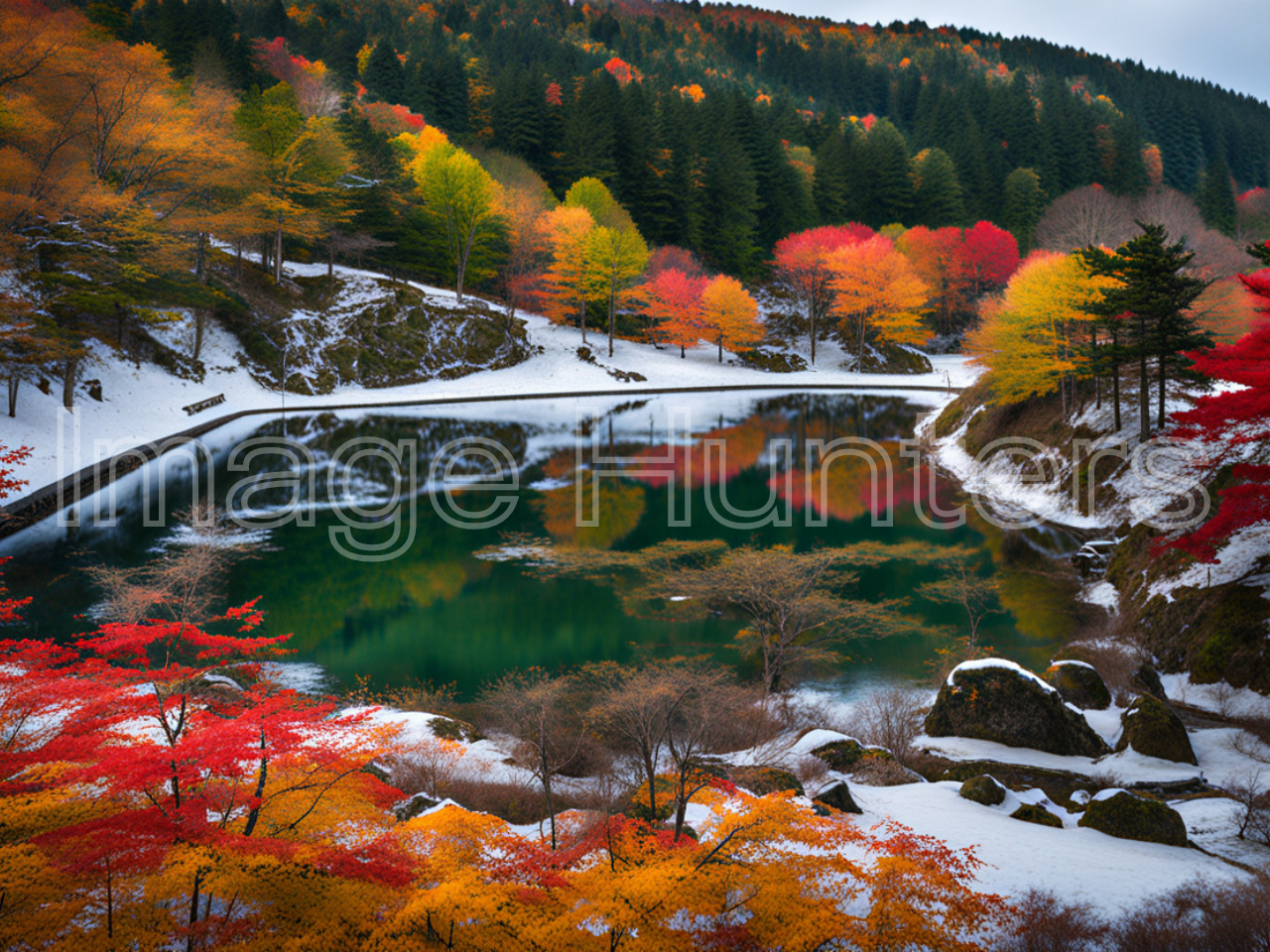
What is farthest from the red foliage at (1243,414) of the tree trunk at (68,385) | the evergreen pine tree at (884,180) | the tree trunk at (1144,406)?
the evergreen pine tree at (884,180)

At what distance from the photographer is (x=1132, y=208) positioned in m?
61.4

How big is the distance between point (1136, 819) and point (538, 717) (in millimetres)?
7546

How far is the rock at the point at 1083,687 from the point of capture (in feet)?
40.8

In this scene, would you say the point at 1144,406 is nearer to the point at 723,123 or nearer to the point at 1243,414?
the point at 1243,414

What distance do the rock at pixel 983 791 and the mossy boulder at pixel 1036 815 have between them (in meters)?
0.28

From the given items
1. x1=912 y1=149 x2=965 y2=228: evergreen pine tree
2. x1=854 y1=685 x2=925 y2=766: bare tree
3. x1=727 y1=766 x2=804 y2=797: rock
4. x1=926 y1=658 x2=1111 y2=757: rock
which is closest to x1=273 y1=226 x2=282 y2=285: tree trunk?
x1=854 y1=685 x2=925 y2=766: bare tree

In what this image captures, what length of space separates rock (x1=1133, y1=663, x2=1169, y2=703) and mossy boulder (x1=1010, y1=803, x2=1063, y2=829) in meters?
6.10

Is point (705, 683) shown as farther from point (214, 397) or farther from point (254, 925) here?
point (214, 397)

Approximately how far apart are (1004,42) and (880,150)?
305 feet

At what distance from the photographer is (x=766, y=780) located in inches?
339

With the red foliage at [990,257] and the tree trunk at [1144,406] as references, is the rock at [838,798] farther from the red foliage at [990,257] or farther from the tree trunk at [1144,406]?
the red foliage at [990,257]

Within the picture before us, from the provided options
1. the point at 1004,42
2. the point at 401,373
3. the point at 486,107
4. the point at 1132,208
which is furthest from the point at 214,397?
the point at 1004,42

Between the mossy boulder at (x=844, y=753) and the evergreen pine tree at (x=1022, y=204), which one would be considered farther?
the evergreen pine tree at (x=1022, y=204)

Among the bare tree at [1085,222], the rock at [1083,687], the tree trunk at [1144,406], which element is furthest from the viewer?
the bare tree at [1085,222]
